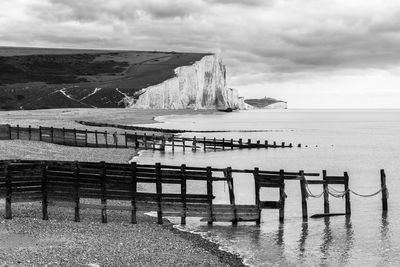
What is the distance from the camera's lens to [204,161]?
49625 millimetres

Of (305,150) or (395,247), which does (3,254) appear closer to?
(395,247)

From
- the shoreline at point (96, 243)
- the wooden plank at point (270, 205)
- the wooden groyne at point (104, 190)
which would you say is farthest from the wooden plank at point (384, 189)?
the shoreline at point (96, 243)

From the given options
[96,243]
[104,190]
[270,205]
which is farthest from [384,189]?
[96,243]

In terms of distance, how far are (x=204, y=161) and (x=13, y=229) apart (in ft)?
112

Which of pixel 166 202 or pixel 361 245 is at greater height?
pixel 166 202

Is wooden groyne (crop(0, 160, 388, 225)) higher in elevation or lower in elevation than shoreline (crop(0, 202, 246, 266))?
higher

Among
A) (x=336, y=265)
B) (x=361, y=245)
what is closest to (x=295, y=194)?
(x=361, y=245)

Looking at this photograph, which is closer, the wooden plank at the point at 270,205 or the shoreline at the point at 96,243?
the shoreline at the point at 96,243

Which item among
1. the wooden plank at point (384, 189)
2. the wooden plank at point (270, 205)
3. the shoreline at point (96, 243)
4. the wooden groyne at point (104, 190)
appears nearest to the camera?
the shoreline at point (96, 243)

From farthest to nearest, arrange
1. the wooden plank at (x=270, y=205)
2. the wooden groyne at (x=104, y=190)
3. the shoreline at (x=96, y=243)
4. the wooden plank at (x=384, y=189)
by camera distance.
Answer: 1. the wooden plank at (x=384, y=189)
2. the wooden plank at (x=270, y=205)
3. the wooden groyne at (x=104, y=190)
4. the shoreline at (x=96, y=243)

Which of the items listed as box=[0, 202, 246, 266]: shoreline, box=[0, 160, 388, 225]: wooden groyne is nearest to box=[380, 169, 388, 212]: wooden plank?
box=[0, 160, 388, 225]: wooden groyne

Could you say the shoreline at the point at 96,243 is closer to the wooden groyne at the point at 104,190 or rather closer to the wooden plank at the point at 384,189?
the wooden groyne at the point at 104,190

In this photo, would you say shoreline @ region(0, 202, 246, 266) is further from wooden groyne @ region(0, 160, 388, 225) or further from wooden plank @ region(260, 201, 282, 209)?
wooden plank @ region(260, 201, 282, 209)

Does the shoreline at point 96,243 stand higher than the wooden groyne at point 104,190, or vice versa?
the wooden groyne at point 104,190
